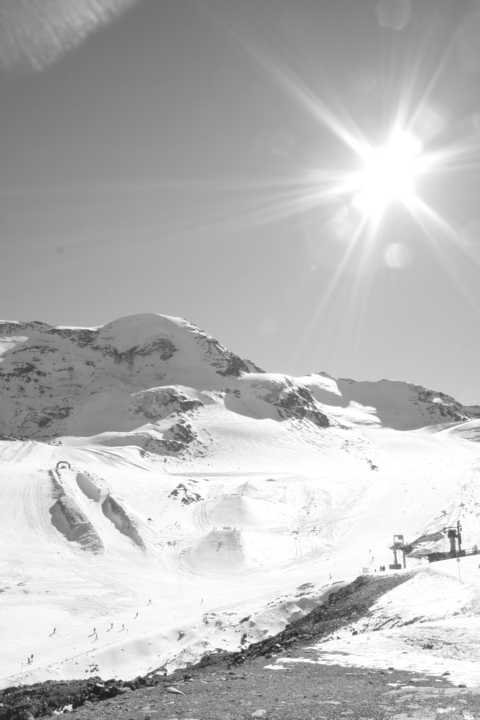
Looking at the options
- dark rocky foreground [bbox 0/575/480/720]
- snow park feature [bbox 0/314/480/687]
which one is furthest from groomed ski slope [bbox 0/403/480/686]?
dark rocky foreground [bbox 0/575/480/720]

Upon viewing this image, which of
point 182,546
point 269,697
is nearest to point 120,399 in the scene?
point 182,546

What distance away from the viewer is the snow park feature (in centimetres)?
2691

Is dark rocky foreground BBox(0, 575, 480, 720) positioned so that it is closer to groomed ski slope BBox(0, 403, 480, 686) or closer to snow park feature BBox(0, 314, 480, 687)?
snow park feature BBox(0, 314, 480, 687)

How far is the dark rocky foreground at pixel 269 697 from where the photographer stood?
1126 cm

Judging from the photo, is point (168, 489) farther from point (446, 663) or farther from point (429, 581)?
point (446, 663)

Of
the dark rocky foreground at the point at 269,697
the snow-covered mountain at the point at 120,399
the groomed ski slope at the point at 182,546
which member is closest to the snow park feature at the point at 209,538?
the groomed ski slope at the point at 182,546

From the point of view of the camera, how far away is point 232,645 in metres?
29.4

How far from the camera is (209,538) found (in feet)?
234

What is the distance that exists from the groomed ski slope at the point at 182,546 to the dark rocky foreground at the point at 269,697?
272cm

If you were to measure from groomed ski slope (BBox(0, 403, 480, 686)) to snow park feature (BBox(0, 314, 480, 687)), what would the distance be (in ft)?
0.72

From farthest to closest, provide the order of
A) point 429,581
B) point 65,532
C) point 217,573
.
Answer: point 65,532 → point 217,573 → point 429,581

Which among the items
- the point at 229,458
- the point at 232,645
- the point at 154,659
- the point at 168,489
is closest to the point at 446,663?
the point at 232,645

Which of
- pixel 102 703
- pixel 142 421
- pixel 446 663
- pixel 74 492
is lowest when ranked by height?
pixel 102 703

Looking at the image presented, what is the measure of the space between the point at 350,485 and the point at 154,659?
78.7 m
